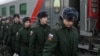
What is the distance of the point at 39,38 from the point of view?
6.70 m

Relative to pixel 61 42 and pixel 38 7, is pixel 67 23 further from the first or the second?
pixel 38 7

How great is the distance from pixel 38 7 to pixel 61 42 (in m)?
9.00

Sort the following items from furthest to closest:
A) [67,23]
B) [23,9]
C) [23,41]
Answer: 1. [23,9]
2. [23,41]
3. [67,23]

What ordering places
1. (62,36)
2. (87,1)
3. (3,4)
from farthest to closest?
1. (3,4)
2. (87,1)
3. (62,36)

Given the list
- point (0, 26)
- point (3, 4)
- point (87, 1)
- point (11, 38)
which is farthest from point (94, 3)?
point (3, 4)

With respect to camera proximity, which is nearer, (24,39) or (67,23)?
(67,23)

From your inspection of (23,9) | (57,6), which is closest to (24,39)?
(57,6)

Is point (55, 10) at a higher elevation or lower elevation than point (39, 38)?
higher

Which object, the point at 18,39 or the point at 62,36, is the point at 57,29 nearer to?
the point at 62,36

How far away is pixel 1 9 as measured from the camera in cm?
2077

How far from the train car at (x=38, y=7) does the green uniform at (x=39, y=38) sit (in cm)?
460

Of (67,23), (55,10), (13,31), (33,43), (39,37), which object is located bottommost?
(13,31)

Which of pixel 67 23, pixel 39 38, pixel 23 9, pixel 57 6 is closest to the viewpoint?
pixel 67 23

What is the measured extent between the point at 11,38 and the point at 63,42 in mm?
6379
